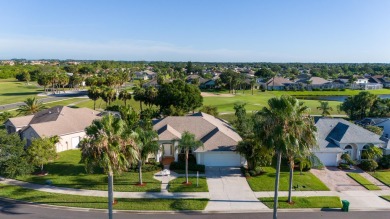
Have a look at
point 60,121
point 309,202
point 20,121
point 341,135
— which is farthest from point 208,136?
point 20,121

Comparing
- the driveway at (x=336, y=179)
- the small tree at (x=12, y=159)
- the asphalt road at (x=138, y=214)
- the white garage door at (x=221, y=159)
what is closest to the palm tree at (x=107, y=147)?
the asphalt road at (x=138, y=214)

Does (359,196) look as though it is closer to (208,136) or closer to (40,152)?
(208,136)

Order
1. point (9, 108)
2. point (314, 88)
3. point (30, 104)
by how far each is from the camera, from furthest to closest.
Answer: point (314, 88) < point (9, 108) < point (30, 104)

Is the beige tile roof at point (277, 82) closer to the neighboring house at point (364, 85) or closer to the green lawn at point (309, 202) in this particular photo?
the neighboring house at point (364, 85)

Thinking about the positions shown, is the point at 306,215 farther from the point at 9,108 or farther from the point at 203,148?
the point at 9,108

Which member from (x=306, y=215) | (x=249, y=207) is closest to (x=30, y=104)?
(x=249, y=207)

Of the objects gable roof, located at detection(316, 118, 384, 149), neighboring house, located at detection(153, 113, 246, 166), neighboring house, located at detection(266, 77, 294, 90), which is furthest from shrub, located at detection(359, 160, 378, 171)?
neighboring house, located at detection(266, 77, 294, 90)

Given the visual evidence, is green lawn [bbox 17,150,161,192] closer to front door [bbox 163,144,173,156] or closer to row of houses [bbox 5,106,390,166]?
row of houses [bbox 5,106,390,166]
